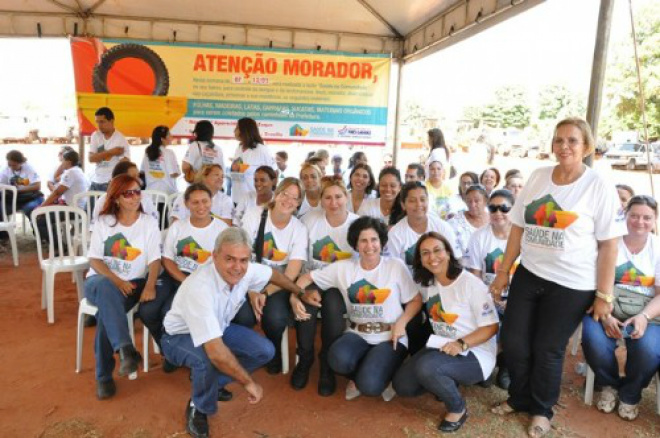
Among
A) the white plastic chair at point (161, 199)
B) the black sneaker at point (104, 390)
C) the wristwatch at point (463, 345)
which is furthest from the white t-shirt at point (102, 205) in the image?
the wristwatch at point (463, 345)

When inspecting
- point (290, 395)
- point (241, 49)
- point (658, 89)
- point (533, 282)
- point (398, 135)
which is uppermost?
point (658, 89)

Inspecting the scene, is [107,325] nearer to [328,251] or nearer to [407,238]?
[328,251]

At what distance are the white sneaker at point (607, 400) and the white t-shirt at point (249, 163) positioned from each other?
354 cm

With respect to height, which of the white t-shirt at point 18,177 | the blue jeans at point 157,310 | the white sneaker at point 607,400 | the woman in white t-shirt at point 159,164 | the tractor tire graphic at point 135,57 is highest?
the tractor tire graphic at point 135,57

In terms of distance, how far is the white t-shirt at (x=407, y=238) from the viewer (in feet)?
10.1

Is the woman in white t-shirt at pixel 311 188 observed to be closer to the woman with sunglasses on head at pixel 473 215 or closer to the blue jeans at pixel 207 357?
the woman with sunglasses on head at pixel 473 215

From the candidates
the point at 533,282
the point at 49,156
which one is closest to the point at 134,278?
the point at 533,282

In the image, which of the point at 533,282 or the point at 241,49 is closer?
the point at 533,282

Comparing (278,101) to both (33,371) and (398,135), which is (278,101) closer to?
(398,135)

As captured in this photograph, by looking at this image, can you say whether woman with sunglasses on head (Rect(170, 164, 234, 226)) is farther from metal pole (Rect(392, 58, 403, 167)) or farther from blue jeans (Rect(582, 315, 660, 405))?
metal pole (Rect(392, 58, 403, 167))

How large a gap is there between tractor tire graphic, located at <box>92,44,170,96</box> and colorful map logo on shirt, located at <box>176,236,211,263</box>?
456cm

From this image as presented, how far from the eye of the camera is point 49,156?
18734 millimetres

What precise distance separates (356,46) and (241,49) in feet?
5.89

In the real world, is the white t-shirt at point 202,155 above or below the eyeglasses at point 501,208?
above
